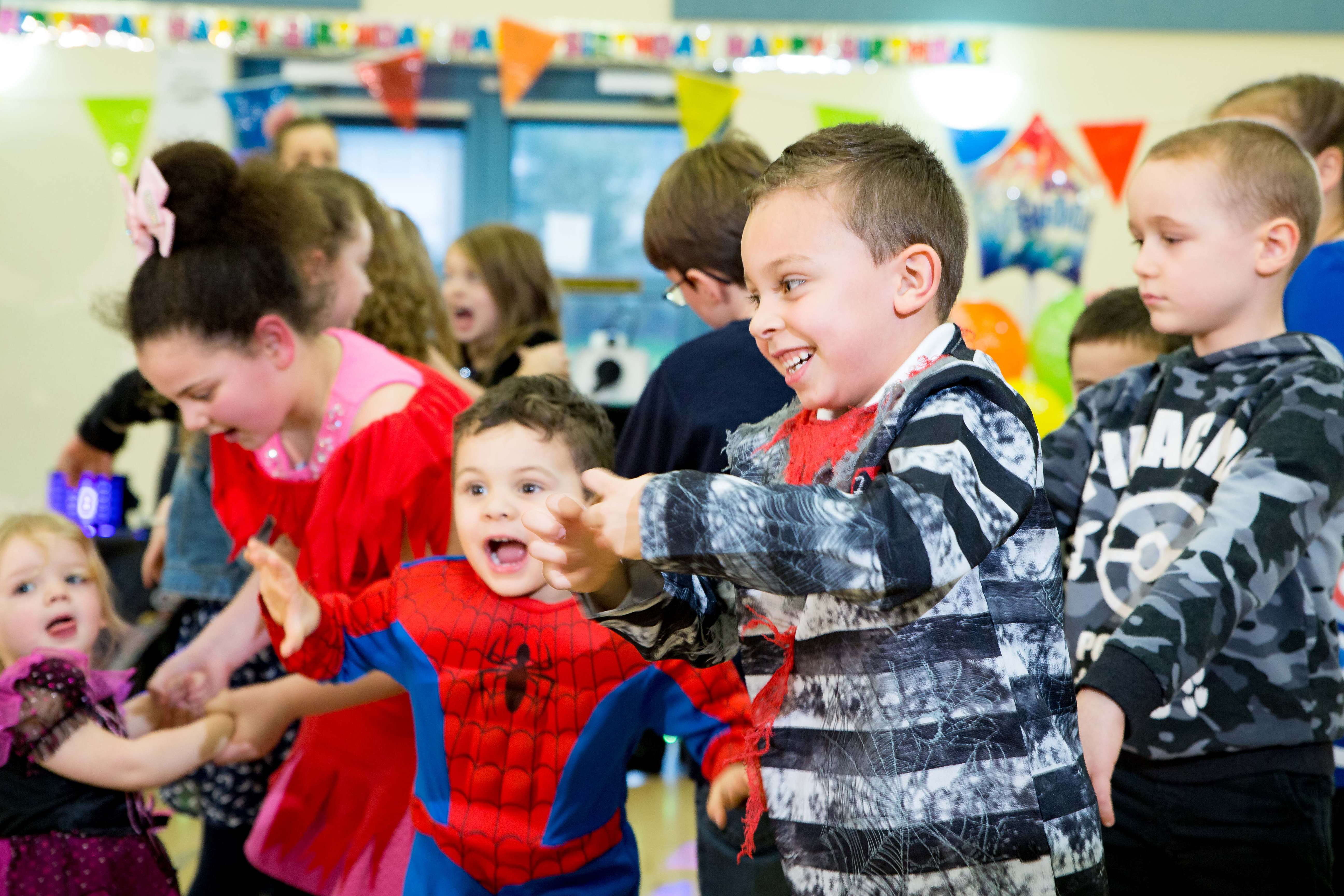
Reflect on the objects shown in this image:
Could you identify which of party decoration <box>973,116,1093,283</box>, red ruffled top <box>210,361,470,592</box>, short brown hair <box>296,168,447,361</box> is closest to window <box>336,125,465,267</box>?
party decoration <box>973,116,1093,283</box>

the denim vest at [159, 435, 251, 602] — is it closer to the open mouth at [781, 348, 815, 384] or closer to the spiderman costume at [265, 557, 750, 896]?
the spiderman costume at [265, 557, 750, 896]

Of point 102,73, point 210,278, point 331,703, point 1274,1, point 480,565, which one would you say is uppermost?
point 1274,1

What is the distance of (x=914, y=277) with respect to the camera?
978 mm

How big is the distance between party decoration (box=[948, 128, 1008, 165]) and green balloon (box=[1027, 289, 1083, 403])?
3.89 feet

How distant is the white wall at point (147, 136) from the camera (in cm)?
552

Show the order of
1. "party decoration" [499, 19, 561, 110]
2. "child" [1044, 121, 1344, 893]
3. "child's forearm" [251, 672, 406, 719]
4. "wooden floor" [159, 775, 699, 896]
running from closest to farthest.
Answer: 1. "child" [1044, 121, 1344, 893]
2. "child's forearm" [251, 672, 406, 719]
3. "wooden floor" [159, 775, 699, 896]
4. "party decoration" [499, 19, 561, 110]

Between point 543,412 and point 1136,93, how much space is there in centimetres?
506

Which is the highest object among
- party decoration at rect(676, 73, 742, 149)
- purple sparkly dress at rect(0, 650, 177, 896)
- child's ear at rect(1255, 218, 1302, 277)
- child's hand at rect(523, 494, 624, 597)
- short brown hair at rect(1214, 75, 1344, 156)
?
party decoration at rect(676, 73, 742, 149)

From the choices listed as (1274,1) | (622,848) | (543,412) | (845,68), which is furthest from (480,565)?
(1274,1)

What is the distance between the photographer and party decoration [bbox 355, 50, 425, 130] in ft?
17.9

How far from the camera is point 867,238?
0.96 meters

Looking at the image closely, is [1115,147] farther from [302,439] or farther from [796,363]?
[796,363]

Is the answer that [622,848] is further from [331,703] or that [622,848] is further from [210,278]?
[210,278]

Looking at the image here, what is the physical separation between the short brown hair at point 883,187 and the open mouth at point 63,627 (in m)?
1.31
